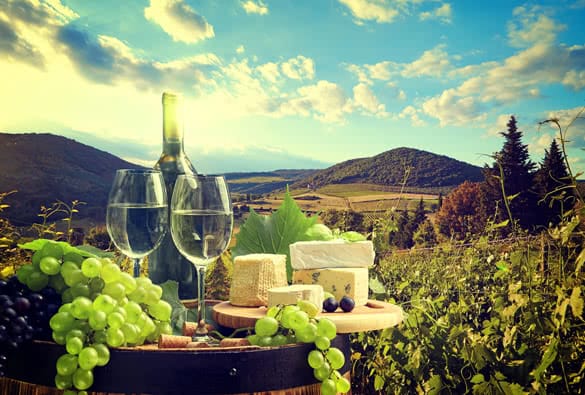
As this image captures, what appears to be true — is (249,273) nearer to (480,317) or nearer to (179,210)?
(179,210)

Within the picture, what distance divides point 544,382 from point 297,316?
48.8 inches

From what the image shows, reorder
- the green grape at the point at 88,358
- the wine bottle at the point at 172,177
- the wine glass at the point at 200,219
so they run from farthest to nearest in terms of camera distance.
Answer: the wine bottle at the point at 172,177, the wine glass at the point at 200,219, the green grape at the point at 88,358

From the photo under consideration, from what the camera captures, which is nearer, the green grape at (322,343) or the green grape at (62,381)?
the green grape at (62,381)

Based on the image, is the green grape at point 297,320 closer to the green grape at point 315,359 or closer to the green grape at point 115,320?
the green grape at point 315,359

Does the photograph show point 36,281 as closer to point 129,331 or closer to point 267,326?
point 129,331

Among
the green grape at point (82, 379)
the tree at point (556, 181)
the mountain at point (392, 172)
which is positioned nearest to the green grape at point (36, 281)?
the green grape at point (82, 379)

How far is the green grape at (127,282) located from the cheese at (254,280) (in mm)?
740

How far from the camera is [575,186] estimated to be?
252 centimetres

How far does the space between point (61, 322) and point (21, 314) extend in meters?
0.17

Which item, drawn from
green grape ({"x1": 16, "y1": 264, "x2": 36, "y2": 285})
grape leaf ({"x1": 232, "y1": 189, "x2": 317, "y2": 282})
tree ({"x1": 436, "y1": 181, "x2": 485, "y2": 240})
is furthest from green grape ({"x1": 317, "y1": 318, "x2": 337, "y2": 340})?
tree ({"x1": 436, "y1": 181, "x2": 485, "y2": 240})

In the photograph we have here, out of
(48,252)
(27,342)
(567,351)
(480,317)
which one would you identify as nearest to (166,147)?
(48,252)

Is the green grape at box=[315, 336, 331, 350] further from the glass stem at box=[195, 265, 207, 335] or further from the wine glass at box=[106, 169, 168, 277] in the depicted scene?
the wine glass at box=[106, 169, 168, 277]

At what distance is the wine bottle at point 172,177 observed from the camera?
111 inches

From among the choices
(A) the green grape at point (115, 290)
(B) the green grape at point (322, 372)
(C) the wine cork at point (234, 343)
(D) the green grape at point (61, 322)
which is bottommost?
(B) the green grape at point (322, 372)
